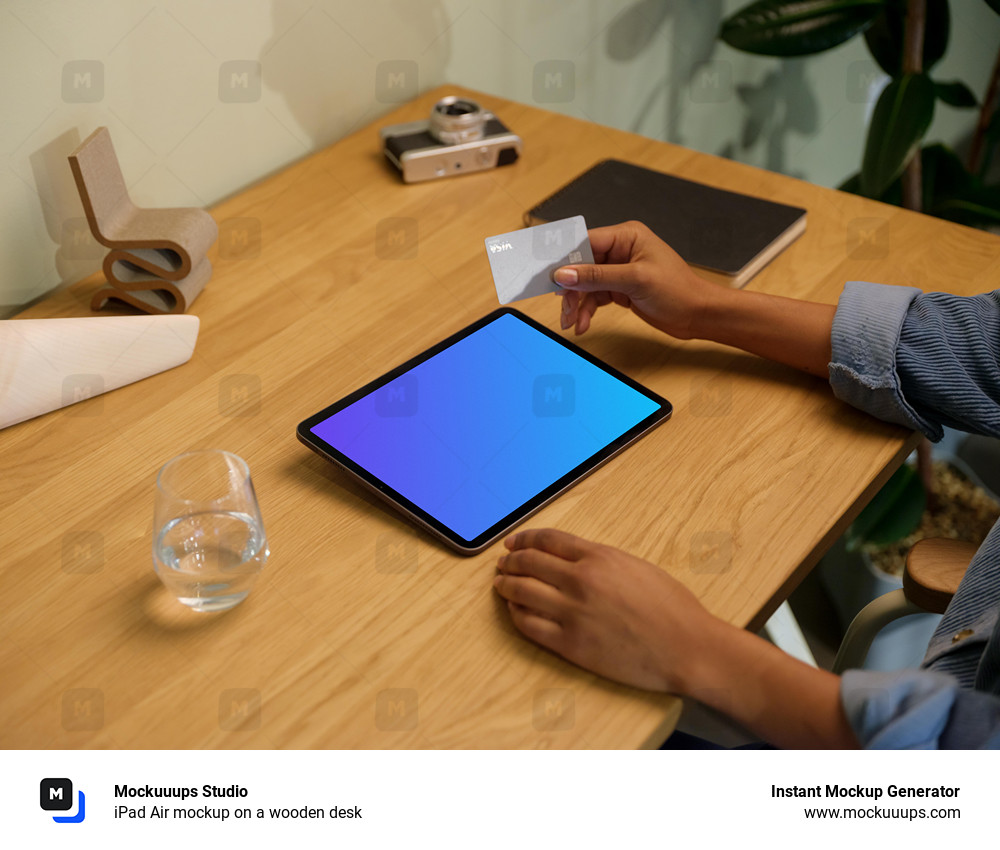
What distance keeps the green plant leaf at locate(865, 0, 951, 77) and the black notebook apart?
0.84 meters

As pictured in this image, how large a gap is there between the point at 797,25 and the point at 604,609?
146cm

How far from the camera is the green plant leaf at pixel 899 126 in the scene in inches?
66.7

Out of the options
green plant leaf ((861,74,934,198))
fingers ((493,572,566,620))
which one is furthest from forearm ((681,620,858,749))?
green plant leaf ((861,74,934,198))

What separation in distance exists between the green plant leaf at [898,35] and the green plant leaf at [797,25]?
0.18 feet

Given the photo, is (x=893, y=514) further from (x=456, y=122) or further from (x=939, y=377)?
(x=456, y=122)

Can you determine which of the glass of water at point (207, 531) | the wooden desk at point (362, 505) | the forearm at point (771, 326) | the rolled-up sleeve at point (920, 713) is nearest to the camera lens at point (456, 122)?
the wooden desk at point (362, 505)

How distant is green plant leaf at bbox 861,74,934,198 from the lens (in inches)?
66.7

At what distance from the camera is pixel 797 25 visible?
5.80 ft

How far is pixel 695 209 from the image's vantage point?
1.22m

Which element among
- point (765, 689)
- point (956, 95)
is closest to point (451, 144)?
point (765, 689)

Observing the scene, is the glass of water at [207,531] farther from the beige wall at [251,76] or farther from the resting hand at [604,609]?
the beige wall at [251,76]
